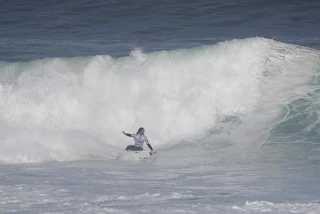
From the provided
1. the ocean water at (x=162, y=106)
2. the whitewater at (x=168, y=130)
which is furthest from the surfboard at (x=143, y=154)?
the whitewater at (x=168, y=130)

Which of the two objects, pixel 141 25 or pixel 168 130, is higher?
pixel 141 25

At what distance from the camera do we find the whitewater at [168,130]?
398 inches

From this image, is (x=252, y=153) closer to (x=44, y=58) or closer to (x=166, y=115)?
(x=166, y=115)

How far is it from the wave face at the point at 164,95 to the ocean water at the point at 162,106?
5cm

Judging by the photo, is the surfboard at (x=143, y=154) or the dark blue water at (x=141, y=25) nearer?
the surfboard at (x=143, y=154)

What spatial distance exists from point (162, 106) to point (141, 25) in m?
8.11

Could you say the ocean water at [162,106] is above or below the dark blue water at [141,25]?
below

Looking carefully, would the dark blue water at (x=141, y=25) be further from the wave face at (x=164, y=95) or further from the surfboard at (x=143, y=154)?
the surfboard at (x=143, y=154)

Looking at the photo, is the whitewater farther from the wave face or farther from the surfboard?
the surfboard

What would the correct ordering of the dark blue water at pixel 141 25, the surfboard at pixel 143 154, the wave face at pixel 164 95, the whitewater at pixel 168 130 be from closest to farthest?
1. the whitewater at pixel 168 130
2. the surfboard at pixel 143 154
3. the wave face at pixel 164 95
4. the dark blue water at pixel 141 25

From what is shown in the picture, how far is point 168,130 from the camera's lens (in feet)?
62.7

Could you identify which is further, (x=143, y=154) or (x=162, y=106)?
(x=162, y=106)

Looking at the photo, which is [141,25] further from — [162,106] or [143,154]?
[143,154]

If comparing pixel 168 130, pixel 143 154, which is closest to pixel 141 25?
pixel 168 130
